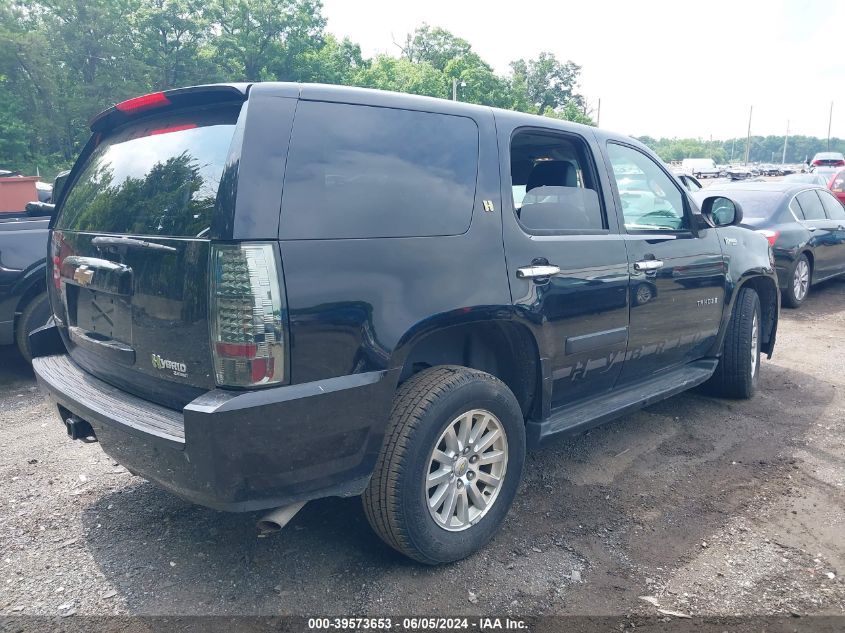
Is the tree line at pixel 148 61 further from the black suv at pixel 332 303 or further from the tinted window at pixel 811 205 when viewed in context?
the black suv at pixel 332 303

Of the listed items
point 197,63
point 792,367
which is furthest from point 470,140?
point 197,63

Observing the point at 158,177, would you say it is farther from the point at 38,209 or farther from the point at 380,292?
the point at 38,209

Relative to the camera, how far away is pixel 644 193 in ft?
13.7

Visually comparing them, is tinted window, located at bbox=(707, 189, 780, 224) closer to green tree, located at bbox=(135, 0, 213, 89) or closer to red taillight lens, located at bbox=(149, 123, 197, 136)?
red taillight lens, located at bbox=(149, 123, 197, 136)

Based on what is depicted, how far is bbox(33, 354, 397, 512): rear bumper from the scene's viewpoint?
86.8 inches

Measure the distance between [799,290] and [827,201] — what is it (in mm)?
1793

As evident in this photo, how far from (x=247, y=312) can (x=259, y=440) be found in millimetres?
431

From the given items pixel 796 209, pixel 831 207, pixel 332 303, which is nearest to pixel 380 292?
pixel 332 303

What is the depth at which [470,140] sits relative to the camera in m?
3.02

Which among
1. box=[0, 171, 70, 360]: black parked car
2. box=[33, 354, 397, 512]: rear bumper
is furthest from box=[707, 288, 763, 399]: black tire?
box=[0, 171, 70, 360]: black parked car

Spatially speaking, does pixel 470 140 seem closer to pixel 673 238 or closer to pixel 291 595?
pixel 673 238

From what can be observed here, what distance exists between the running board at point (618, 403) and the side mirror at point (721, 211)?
3.19 feet

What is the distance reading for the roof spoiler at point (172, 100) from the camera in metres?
2.48

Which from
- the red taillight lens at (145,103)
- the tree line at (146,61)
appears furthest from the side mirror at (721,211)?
the tree line at (146,61)
